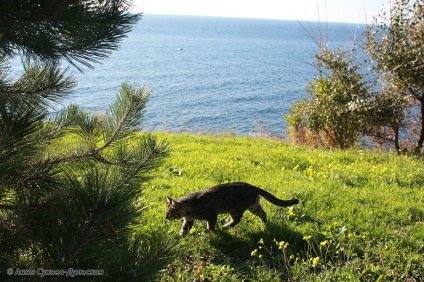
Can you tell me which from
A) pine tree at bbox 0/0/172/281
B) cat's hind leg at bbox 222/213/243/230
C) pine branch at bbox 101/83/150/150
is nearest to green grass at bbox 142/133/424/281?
cat's hind leg at bbox 222/213/243/230

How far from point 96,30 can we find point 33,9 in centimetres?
38

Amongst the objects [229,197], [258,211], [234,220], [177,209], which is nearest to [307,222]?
[258,211]

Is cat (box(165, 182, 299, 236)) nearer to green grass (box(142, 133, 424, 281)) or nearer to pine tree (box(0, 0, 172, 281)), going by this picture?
green grass (box(142, 133, 424, 281))

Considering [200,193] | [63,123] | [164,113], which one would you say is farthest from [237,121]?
[63,123]

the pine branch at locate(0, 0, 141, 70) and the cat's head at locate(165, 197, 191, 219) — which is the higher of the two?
the pine branch at locate(0, 0, 141, 70)

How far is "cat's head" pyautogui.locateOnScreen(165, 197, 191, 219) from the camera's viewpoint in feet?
18.2

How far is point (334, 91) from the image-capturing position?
13367 mm

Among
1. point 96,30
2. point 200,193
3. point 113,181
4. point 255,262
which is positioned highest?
point 96,30

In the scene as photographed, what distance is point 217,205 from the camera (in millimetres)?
5680

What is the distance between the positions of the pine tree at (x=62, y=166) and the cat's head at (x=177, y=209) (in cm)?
266

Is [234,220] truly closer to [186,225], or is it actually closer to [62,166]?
[186,225]

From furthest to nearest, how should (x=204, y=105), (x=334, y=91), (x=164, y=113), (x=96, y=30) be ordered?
(x=204, y=105)
(x=164, y=113)
(x=334, y=91)
(x=96, y=30)

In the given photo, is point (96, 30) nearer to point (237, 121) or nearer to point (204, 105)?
point (237, 121)

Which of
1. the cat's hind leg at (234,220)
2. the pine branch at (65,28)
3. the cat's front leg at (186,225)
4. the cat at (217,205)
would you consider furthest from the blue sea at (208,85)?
the pine branch at (65,28)
